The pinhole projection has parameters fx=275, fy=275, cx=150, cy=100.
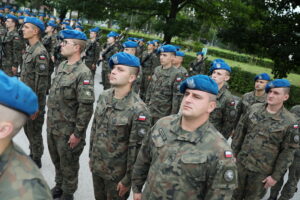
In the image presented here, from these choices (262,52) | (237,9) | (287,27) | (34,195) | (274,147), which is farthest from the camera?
(237,9)

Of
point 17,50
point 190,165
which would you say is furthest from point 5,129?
point 17,50

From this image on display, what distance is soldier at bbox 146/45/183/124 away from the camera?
5.38 metres

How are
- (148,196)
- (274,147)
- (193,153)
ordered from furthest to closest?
(274,147), (148,196), (193,153)

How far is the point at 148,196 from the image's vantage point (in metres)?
2.19

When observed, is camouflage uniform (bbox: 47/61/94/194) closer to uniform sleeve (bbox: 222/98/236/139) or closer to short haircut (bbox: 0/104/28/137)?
short haircut (bbox: 0/104/28/137)

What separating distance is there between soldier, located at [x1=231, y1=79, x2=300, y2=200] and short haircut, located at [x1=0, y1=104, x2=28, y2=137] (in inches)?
110

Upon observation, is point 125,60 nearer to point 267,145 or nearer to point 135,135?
point 135,135

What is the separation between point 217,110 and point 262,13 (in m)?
6.30

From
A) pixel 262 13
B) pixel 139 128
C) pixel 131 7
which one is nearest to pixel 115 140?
pixel 139 128

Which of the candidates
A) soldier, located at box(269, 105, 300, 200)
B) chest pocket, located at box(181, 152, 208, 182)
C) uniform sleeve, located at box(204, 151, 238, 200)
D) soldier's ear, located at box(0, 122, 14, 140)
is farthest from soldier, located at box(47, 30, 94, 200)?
soldier, located at box(269, 105, 300, 200)

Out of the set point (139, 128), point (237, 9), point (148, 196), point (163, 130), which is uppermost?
point (237, 9)

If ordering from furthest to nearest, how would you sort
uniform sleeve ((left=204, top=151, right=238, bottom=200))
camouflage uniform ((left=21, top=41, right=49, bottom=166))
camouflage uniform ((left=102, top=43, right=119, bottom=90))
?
camouflage uniform ((left=102, top=43, right=119, bottom=90)), camouflage uniform ((left=21, top=41, right=49, bottom=166)), uniform sleeve ((left=204, top=151, right=238, bottom=200))

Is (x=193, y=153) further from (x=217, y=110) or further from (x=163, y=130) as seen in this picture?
(x=217, y=110)

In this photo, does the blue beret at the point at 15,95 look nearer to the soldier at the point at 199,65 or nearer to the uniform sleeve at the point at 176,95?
the uniform sleeve at the point at 176,95
